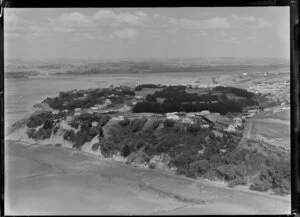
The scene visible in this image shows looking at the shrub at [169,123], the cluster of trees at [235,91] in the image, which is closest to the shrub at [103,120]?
the shrub at [169,123]

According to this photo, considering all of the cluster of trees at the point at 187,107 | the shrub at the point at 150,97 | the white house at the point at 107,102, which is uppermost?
the shrub at the point at 150,97

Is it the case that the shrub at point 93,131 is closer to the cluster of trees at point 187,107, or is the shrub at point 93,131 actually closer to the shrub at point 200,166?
the cluster of trees at point 187,107

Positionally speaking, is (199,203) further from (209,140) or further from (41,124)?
(41,124)

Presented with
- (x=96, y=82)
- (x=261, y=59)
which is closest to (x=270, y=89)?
(x=261, y=59)

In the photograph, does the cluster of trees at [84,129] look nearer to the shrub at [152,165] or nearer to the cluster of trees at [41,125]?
the cluster of trees at [41,125]

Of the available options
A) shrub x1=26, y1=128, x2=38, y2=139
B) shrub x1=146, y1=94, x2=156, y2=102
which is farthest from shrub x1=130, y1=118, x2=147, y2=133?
shrub x1=26, y1=128, x2=38, y2=139

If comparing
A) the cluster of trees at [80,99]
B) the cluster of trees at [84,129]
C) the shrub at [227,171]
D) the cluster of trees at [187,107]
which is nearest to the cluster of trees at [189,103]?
the cluster of trees at [187,107]

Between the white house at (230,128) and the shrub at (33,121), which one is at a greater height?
the shrub at (33,121)

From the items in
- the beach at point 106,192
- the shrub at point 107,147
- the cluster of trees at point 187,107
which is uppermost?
the cluster of trees at point 187,107

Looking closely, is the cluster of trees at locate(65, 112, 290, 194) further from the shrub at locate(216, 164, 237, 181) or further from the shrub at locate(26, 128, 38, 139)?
the shrub at locate(26, 128, 38, 139)

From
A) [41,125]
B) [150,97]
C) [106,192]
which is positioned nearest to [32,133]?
[41,125]

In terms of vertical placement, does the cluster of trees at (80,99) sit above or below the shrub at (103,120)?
above

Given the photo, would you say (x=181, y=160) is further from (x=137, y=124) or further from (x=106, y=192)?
(x=106, y=192)
